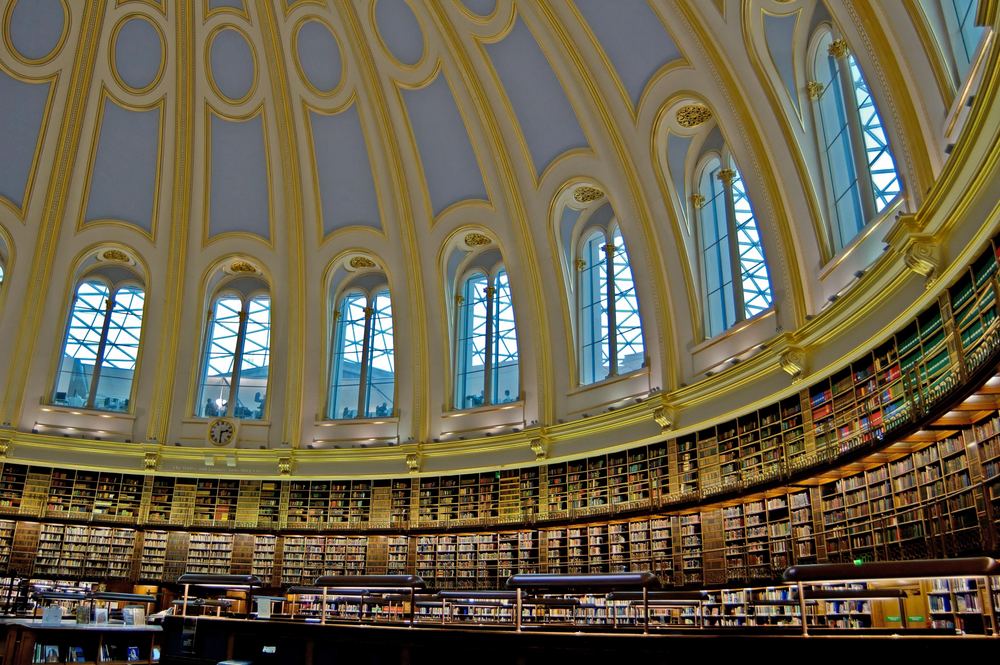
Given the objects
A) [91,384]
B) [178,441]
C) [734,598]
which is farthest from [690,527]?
[91,384]

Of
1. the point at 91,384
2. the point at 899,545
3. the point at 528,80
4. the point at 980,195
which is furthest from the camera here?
the point at 91,384

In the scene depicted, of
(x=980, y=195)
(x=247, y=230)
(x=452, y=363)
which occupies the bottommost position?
(x=980, y=195)

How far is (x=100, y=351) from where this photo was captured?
63.4 feet

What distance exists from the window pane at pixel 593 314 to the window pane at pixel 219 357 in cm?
875

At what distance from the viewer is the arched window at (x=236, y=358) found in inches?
766

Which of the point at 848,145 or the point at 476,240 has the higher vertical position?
the point at 476,240

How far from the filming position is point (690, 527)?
13.2m

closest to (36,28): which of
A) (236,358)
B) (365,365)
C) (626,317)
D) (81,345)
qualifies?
(81,345)

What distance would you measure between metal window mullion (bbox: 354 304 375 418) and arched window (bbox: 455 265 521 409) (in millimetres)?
2367

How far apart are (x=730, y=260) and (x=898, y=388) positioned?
4884mm

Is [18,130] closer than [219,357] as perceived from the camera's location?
Yes

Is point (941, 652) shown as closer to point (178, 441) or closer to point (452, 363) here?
point (452, 363)

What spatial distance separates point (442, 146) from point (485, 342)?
443 cm

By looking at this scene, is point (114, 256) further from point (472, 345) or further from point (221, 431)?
point (472, 345)
